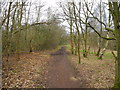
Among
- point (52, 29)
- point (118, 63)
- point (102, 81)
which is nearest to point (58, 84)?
point (102, 81)

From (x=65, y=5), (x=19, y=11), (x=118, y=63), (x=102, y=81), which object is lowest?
(x=102, y=81)

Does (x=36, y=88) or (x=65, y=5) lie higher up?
(x=65, y=5)

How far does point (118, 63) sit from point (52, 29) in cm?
2658

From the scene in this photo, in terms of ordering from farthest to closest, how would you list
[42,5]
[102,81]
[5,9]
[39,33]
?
1. [39,33]
2. [42,5]
3. [5,9]
4. [102,81]

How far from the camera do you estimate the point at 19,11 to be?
12719mm

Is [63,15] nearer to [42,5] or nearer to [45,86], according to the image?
[42,5]

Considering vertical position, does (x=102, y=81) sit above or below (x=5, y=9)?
below

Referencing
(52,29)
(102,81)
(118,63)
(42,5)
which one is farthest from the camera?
(52,29)

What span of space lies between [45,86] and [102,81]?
145 inches

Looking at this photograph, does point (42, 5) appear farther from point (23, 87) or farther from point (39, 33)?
point (23, 87)

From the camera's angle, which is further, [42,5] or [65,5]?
[42,5]

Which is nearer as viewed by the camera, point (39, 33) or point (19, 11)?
point (19, 11)

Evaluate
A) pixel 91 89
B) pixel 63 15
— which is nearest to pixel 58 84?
pixel 91 89

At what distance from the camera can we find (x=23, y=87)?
582cm
